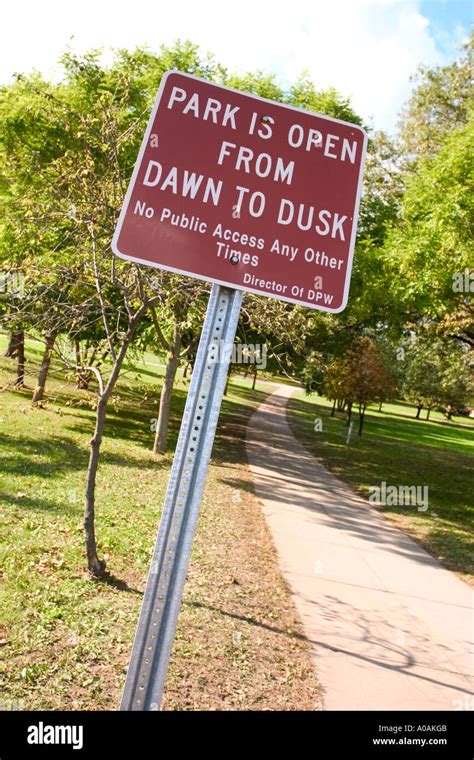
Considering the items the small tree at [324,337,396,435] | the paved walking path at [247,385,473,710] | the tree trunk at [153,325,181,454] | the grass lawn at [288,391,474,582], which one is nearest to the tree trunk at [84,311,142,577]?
the paved walking path at [247,385,473,710]

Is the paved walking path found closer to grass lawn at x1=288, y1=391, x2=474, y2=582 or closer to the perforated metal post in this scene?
grass lawn at x1=288, y1=391, x2=474, y2=582

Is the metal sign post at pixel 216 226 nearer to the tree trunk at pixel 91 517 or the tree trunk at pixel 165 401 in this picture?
the tree trunk at pixel 91 517

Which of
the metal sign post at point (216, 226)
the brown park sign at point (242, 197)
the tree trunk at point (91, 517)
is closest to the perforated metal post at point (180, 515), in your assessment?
the metal sign post at point (216, 226)

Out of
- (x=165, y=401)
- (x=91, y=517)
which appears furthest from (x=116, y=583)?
(x=165, y=401)

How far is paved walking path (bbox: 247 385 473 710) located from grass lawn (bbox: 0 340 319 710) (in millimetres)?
309

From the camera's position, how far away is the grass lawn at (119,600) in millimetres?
4875

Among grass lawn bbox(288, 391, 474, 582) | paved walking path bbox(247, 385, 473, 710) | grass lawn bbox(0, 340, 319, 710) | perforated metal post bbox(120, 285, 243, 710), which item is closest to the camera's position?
perforated metal post bbox(120, 285, 243, 710)

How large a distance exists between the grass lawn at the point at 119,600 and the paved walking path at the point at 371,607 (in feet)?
1.01

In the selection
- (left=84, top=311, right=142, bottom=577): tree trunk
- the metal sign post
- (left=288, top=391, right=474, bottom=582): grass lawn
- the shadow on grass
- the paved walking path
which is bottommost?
the shadow on grass

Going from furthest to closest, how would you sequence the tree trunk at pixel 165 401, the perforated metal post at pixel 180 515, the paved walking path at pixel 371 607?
the tree trunk at pixel 165 401, the paved walking path at pixel 371 607, the perforated metal post at pixel 180 515

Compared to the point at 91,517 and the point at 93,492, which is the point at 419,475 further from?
the point at 93,492

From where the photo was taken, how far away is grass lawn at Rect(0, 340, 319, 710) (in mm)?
4875

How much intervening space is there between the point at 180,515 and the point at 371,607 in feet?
20.6
